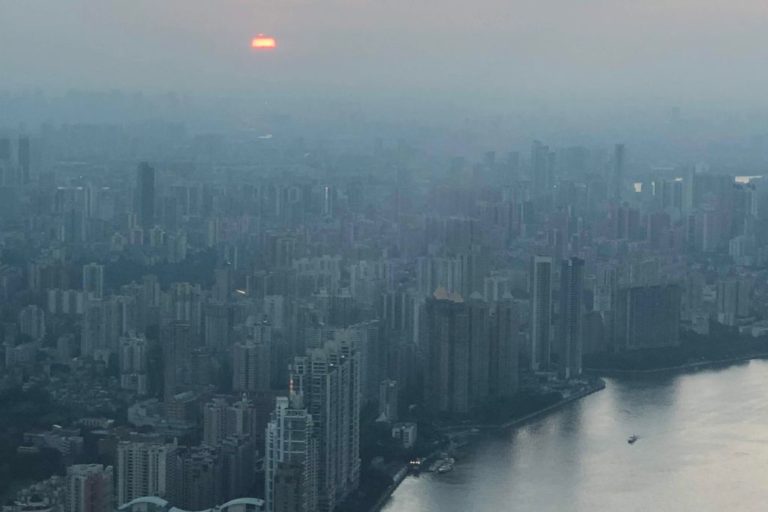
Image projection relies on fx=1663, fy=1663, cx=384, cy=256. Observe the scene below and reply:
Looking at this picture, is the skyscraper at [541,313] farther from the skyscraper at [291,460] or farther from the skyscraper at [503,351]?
the skyscraper at [291,460]

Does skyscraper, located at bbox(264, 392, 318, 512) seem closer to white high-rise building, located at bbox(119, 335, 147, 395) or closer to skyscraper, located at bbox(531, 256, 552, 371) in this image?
white high-rise building, located at bbox(119, 335, 147, 395)

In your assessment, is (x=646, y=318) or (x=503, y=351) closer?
(x=503, y=351)

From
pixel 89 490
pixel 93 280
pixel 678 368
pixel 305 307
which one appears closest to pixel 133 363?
pixel 305 307

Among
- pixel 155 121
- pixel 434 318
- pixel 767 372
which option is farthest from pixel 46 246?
pixel 767 372

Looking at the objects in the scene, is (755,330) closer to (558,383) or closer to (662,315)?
(662,315)

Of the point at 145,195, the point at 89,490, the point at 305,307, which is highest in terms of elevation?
the point at 145,195

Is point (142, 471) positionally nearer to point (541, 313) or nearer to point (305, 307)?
point (305, 307)

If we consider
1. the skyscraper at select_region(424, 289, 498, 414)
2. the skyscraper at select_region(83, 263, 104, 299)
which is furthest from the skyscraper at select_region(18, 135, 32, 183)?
the skyscraper at select_region(424, 289, 498, 414)
